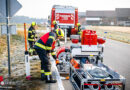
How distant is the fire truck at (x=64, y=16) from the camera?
18547mm

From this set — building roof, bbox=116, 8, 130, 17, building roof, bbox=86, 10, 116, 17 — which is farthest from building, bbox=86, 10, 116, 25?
building roof, bbox=116, 8, 130, 17

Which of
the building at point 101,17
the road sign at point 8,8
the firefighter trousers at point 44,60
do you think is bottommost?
the firefighter trousers at point 44,60

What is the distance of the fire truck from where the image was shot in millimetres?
18547

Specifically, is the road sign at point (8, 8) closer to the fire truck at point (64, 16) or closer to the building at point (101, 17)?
the fire truck at point (64, 16)

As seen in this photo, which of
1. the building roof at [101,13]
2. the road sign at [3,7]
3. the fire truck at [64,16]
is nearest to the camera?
the road sign at [3,7]

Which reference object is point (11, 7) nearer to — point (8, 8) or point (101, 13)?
point (8, 8)

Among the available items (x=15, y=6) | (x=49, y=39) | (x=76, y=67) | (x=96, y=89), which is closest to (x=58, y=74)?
(x=76, y=67)

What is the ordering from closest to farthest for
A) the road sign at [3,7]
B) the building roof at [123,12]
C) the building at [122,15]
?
1. the road sign at [3,7]
2. the building at [122,15]
3. the building roof at [123,12]

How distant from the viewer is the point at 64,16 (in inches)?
739

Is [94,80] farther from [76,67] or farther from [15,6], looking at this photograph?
[15,6]

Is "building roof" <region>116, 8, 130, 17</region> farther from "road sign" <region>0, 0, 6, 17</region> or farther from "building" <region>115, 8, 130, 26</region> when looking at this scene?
"road sign" <region>0, 0, 6, 17</region>

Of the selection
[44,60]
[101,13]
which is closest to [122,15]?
[101,13]

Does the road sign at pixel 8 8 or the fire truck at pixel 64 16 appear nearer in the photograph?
the road sign at pixel 8 8

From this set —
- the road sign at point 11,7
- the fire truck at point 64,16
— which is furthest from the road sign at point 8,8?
the fire truck at point 64,16
